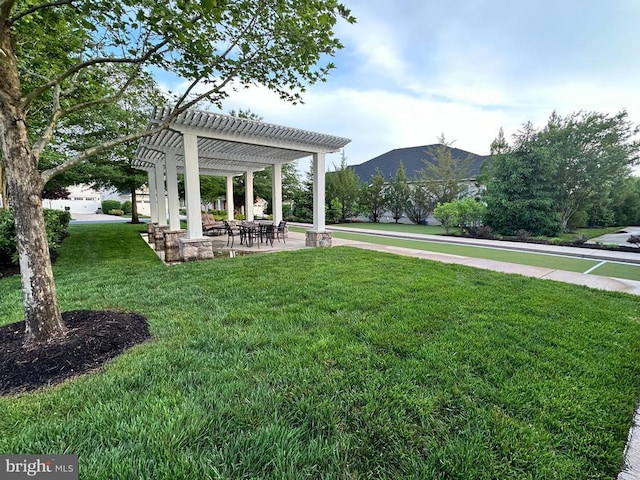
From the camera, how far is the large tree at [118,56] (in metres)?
2.42

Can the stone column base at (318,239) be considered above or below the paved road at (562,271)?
above

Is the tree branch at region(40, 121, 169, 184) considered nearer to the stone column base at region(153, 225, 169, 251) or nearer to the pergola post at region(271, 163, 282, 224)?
the stone column base at region(153, 225, 169, 251)

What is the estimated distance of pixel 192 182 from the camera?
722 cm

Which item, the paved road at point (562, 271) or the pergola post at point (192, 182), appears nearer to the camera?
the paved road at point (562, 271)

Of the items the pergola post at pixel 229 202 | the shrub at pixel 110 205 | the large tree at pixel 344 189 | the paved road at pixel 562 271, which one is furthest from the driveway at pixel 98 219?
the paved road at pixel 562 271

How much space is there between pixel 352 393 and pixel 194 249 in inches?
257

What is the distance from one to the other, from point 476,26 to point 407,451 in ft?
31.7

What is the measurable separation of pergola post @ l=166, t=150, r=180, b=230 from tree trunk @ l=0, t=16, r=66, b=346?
251 inches

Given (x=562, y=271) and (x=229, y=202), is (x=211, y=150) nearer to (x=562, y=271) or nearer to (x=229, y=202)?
(x=229, y=202)

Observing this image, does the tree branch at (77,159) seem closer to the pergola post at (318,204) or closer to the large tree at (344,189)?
the pergola post at (318,204)

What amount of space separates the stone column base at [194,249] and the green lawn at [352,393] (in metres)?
3.26

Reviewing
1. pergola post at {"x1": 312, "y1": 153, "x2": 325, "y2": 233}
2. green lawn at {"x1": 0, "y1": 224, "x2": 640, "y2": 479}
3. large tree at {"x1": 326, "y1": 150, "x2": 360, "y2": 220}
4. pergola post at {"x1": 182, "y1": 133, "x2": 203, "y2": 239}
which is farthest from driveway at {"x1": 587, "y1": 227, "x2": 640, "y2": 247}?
large tree at {"x1": 326, "y1": 150, "x2": 360, "y2": 220}

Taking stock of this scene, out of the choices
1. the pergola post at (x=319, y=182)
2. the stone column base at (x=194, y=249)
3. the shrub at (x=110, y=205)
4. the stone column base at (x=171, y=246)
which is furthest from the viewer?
the shrub at (x=110, y=205)

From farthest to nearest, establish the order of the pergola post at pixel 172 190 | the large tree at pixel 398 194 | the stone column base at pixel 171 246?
1. the large tree at pixel 398 194
2. the pergola post at pixel 172 190
3. the stone column base at pixel 171 246
